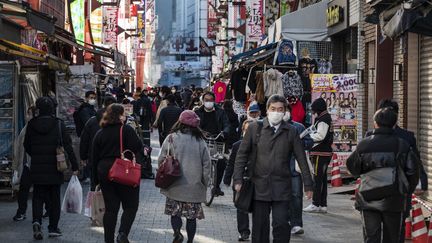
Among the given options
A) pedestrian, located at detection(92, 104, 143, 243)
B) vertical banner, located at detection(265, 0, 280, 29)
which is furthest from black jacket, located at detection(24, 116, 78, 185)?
vertical banner, located at detection(265, 0, 280, 29)

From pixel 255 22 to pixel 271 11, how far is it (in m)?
1.32

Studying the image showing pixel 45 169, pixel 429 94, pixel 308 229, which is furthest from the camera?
pixel 429 94

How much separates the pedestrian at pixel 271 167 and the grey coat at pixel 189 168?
48.5 inches

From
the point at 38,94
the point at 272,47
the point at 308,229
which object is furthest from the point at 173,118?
the point at 308,229

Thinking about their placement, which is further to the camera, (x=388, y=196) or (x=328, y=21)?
(x=328, y=21)

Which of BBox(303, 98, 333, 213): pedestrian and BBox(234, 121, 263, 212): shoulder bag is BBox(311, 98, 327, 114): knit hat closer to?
BBox(303, 98, 333, 213): pedestrian

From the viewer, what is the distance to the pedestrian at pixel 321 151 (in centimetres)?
1308

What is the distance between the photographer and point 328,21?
23109 mm

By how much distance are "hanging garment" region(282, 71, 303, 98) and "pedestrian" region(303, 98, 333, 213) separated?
5.08m

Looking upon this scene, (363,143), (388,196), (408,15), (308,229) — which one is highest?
(408,15)

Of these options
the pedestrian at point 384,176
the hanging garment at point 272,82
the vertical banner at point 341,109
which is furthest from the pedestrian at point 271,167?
the hanging garment at point 272,82

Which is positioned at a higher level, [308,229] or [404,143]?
[404,143]

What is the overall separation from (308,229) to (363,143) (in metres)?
4.06

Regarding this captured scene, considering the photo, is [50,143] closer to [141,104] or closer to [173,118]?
[173,118]
